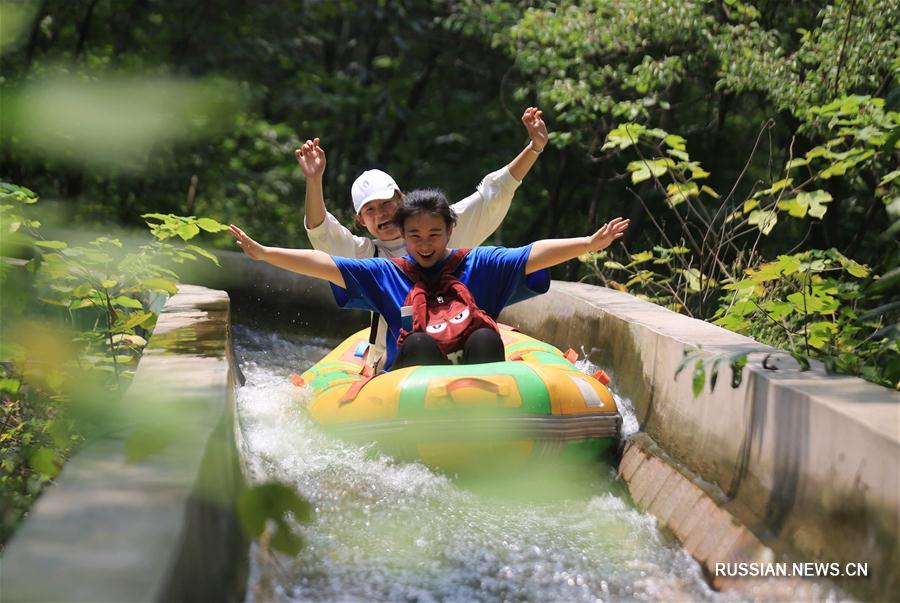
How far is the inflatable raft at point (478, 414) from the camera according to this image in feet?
11.7

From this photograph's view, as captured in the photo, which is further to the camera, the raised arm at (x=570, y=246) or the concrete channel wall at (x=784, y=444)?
the raised arm at (x=570, y=246)

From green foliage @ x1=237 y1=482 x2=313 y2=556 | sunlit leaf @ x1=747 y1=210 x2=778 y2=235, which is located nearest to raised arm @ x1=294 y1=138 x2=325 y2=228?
sunlit leaf @ x1=747 y1=210 x2=778 y2=235

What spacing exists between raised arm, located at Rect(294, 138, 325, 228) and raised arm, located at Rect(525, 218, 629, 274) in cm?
96

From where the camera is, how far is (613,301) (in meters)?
5.05

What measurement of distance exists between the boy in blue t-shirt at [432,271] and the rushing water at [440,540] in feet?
1.85

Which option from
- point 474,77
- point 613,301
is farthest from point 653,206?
point 613,301

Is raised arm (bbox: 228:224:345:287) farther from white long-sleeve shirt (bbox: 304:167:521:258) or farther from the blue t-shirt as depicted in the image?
white long-sleeve shirt (bbox: 304:167:521:258)

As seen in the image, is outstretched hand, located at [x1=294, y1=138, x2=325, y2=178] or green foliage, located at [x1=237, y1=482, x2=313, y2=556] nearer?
green foliage, located at [x1=237, y1=482, x2=313, y2=556]

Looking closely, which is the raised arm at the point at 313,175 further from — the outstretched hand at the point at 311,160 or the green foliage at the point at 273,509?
the green foliage at the point at 273,509

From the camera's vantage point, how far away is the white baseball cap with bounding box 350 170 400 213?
15.4 ft

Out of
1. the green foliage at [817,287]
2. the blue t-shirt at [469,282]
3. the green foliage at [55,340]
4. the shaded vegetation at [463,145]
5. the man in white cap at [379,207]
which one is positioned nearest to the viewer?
the green foliage at [55,340]

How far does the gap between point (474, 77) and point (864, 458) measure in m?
11.9

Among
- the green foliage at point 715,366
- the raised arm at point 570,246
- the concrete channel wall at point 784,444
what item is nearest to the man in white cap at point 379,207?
the raised arm at point 570,246

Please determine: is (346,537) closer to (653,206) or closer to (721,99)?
(721,99)
